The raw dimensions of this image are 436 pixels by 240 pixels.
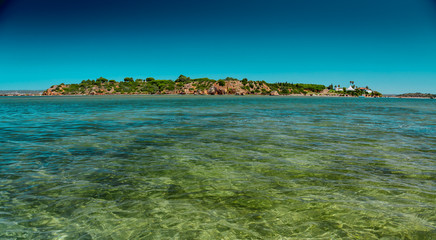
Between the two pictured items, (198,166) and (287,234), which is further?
(198,166)

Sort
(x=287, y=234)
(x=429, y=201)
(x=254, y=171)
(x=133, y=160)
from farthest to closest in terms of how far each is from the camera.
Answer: (x=133, y=160) < (x=254, y=171) < (x=429, y=201) < (x=287, y=234)

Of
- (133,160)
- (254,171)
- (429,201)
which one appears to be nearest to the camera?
(429,201)

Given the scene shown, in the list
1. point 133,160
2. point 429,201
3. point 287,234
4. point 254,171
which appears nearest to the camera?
point 287,234

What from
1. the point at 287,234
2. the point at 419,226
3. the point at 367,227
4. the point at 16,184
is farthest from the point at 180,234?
the point at 16,184

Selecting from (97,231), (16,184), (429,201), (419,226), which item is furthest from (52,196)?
(429,201)

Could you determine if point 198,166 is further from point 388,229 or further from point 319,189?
point 388,229

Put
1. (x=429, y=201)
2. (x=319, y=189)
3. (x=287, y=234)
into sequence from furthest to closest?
(x=319, y=189) → (x=429, y=201) → (x=287, y=234)

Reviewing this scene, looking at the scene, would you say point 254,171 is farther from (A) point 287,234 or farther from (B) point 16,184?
(B) point 16,184

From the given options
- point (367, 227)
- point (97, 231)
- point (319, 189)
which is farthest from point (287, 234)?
point (97, 231)

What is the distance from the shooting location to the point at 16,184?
6.04 metres

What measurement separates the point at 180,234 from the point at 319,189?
3504 millimetres

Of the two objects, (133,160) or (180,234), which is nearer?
(180,234)

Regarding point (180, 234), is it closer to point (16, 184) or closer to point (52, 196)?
point (52, 196)

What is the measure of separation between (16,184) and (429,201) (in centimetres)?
953
